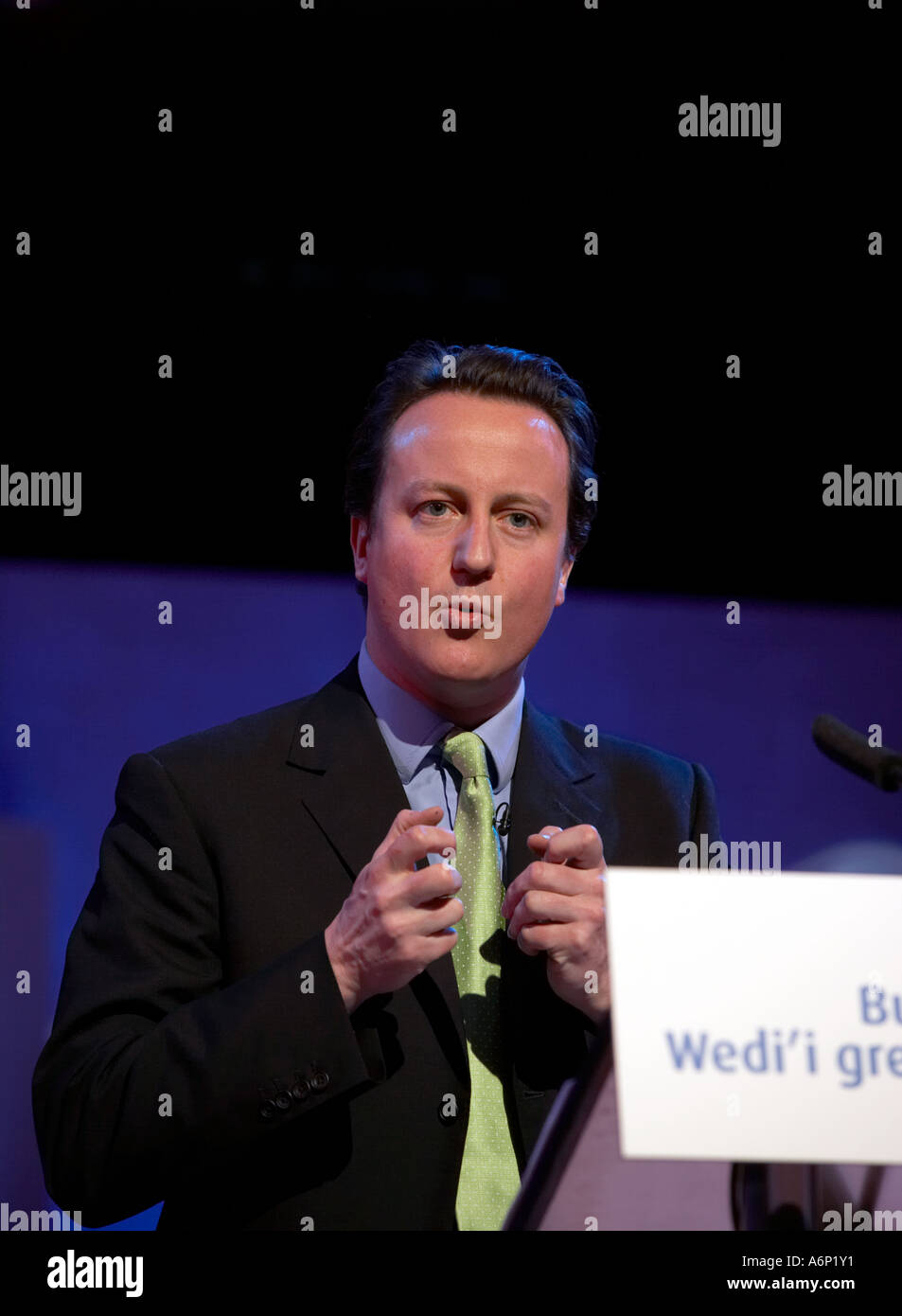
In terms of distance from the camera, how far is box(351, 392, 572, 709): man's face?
7.95ft

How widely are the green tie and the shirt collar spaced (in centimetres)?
5

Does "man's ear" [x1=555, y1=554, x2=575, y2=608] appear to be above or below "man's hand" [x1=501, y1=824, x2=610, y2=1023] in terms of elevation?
above

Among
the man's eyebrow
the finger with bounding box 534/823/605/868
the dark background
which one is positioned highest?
the dark background

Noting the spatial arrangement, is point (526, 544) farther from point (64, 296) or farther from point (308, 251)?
point (64, 296)

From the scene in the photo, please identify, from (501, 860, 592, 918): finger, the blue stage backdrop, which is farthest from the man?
→ the blue stage backdrop

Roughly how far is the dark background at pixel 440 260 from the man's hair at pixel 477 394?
0.27 m

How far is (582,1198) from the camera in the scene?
5.03ft

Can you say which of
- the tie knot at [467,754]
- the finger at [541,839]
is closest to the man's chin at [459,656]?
the tie knot at [467,754]

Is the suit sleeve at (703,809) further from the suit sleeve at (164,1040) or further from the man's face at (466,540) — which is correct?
the suit sleeve at (164,1040)

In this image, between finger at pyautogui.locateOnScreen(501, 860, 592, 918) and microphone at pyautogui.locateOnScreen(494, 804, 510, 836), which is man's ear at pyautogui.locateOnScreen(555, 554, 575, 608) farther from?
finger at pyautogui.locateOnScreen(501, 860, 592, 918)

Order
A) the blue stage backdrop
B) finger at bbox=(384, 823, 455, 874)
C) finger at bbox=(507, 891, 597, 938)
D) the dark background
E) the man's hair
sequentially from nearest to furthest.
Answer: finger at bbox=(384, 823, 455, 874) → finger at bbox=(507, 891, 597, 938) → the man's hair → the blue stage backdrop → the dark background

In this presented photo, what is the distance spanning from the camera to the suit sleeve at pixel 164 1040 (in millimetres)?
1972
